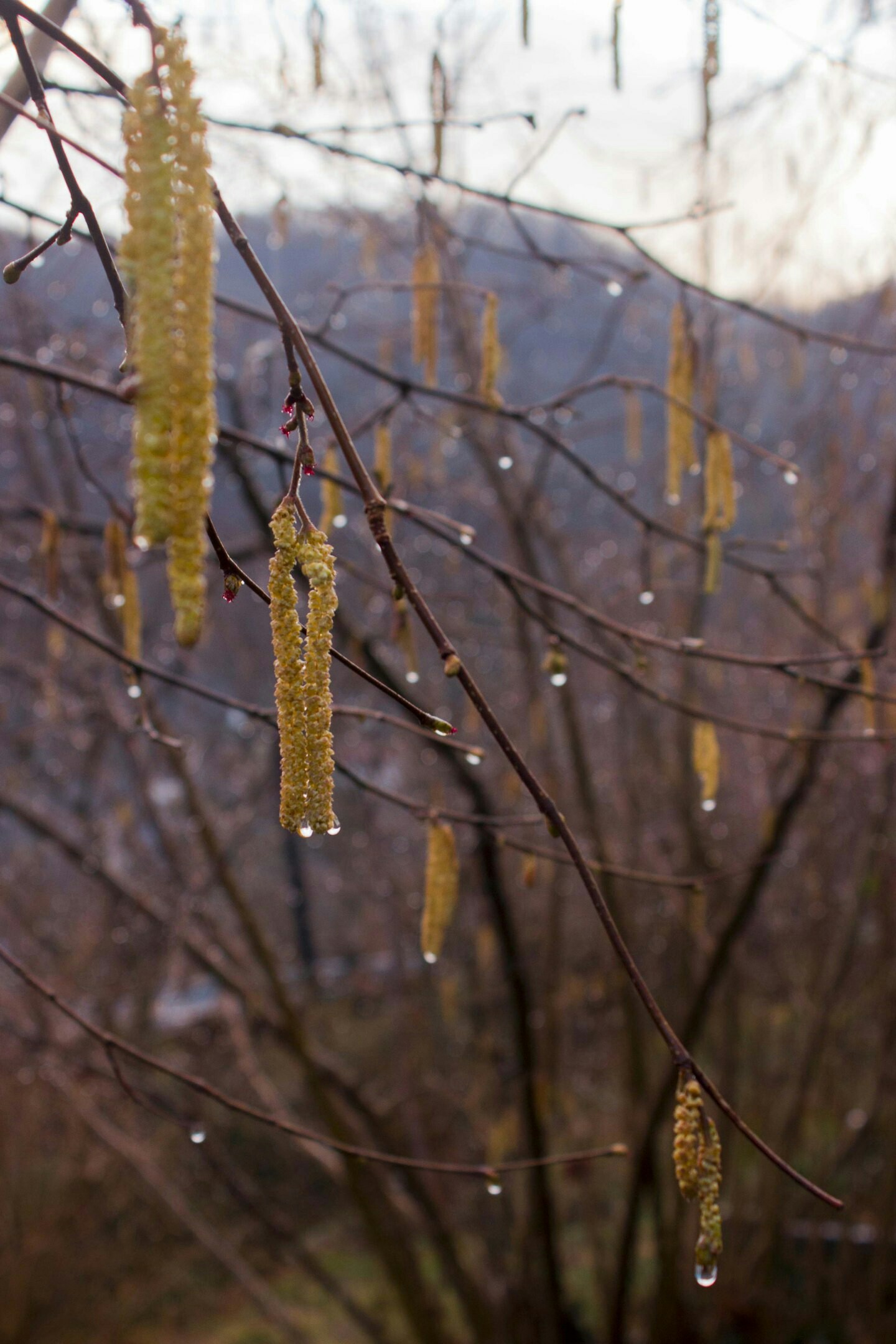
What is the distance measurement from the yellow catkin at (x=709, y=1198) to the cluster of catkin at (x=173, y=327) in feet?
1.59

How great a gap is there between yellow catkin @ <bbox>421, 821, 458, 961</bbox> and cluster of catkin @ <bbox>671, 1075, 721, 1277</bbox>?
0.40m

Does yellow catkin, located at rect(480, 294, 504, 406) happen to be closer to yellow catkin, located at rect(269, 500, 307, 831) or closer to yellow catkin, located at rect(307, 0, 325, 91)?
yellow catkin, located at rect(307, 0, 325, 91)

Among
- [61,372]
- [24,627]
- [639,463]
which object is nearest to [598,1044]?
[639,463]

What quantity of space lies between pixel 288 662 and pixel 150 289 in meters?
0.21

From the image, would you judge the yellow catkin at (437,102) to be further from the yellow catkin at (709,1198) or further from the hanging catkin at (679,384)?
the yellow catkin at (709,1198)

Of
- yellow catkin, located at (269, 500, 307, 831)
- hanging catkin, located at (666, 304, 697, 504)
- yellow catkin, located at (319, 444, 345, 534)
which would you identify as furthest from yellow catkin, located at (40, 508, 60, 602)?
yellow catkin, located at (269, 500, 307, 831)

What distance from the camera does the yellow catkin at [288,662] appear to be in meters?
0.53

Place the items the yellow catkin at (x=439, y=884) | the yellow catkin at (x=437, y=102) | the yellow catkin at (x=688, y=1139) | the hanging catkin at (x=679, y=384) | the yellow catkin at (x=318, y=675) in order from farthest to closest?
the hanging catkin at (x=679, y=384) < the yellow catkin at (x=437, y=102) < the yellow catkin at (x=439, y=884) < the yellow catkin at (x=688, y=1139) < the yellow catkin at (x=318, y=675)

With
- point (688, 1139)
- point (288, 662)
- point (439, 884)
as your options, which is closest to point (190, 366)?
point (288, 662)

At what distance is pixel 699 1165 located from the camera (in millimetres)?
645

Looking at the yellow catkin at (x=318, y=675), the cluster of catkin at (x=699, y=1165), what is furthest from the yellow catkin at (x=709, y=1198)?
the yellow catkin at (x=318, y=675)

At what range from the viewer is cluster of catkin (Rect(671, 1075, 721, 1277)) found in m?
0.63

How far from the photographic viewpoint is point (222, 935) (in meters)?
2.93

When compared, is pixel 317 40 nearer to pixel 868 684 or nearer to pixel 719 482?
pixel 719 482
